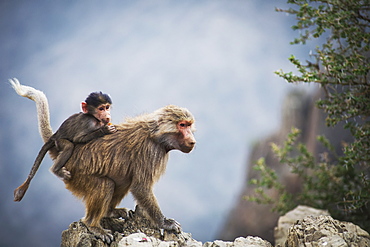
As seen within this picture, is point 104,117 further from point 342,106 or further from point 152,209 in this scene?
point 342,106

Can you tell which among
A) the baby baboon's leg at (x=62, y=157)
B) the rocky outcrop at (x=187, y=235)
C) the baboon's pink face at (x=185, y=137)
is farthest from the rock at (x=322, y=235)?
the baby baboon's leg at (x=62, y=157)

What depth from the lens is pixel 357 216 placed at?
7.20 m

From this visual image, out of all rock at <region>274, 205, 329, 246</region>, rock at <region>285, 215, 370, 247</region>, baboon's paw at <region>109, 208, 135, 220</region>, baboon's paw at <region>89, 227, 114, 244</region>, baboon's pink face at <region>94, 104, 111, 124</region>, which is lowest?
baboon's paw at <region>89, 227, 114, 244</region>

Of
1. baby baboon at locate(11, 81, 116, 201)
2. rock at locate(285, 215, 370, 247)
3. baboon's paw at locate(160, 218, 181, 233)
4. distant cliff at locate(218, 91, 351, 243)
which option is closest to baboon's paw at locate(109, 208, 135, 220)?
baboon's paw at locate(160, 218, 181, 233)

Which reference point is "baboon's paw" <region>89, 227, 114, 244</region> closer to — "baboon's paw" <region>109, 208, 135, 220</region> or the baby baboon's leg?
"baboon's paw" <region>109, 208, 135, 220</region>

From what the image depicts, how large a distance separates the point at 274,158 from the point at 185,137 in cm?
720

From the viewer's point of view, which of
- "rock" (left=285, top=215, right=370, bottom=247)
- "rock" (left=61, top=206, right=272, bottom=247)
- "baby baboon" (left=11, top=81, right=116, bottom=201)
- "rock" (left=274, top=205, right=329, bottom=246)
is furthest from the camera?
"rock" (left=274, top=205, right=329, bottom=246)

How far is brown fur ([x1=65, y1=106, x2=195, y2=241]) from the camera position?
14.6ft

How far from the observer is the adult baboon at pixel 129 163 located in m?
4.46

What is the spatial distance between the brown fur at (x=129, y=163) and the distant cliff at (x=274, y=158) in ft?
21.7

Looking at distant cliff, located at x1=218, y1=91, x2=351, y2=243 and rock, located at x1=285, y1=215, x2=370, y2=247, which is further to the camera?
distant cliff, located at x1=218, y1=91, x2=351, y2=243

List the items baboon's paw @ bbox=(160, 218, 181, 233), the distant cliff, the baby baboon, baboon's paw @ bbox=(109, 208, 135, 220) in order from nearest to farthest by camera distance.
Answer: the baby baboon
baboon's paw @ bbox=(160, 218, 181, 233)
baboon's paw @ bbox=(109, 208, 135, 220)
the distant cliff

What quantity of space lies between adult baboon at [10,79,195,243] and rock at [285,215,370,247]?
4.33 feet

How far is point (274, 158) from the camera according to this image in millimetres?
11164
